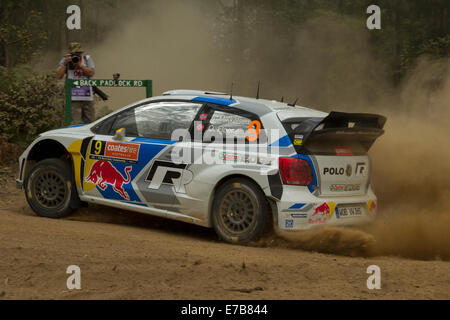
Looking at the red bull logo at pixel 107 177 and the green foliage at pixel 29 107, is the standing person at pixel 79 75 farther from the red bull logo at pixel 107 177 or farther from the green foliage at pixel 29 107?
the red bull logo at pixel 107 177

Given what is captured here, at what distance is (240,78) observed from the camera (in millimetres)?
26172

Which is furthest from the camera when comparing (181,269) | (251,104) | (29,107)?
(29,107)

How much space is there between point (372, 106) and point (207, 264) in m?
14.4

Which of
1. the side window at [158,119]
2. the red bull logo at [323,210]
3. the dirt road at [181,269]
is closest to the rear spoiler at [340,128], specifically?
the red bull logo at [323,210]

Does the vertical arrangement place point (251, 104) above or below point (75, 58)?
below

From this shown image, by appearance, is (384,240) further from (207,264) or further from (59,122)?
(59,122)

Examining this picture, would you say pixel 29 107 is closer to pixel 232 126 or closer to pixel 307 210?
pixel 232 126

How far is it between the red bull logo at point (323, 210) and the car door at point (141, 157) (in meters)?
1.59

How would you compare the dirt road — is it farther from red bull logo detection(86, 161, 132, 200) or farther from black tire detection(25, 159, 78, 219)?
black tire detection(25, 159, 78, 219)

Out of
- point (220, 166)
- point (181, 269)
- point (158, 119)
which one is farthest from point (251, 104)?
point (181, 269)

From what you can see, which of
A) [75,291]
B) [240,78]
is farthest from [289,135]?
[240,78]

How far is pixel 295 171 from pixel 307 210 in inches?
16.9

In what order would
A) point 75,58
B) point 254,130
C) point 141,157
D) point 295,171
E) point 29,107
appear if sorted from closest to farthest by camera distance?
point 295,171 < point 254,130 < point 141,157 < point 75,58 < point 29,107

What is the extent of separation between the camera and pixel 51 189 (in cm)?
836
